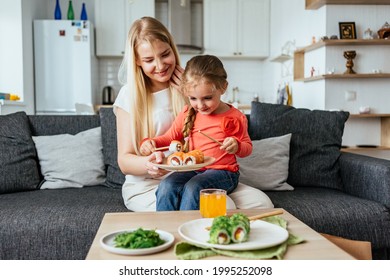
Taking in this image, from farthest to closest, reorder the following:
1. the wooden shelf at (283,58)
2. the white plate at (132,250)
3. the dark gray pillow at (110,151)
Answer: the wooden shelf at (283,58), the dark gray pillow at (110,151), the white plate at (132,250)

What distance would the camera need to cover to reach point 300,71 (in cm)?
471

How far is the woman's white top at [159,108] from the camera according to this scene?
190 cm

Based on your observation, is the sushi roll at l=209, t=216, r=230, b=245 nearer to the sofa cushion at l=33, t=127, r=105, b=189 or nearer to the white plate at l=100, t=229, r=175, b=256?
the white plate at l=100, t=229, r=175, b=256

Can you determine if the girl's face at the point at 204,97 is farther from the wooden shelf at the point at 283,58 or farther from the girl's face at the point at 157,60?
the wooden shelf at the point at 283,58

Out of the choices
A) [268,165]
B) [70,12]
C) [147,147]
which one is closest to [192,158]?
[147,147]

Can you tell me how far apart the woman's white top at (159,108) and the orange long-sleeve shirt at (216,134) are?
7 cm

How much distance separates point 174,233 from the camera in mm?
1176

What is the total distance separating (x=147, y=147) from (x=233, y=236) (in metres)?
0.74

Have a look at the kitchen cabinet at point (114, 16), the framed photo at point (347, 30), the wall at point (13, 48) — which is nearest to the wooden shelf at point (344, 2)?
the framed photo at point (347, 30)

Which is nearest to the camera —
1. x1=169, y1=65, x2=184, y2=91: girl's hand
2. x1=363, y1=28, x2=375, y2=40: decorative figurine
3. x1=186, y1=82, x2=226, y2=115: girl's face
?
x1=186, y1=82, x2=226, y2=115: girl's face

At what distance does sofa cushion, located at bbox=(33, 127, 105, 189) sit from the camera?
87.8 inches

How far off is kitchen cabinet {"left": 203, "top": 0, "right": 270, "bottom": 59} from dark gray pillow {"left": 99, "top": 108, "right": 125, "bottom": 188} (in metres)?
3.89

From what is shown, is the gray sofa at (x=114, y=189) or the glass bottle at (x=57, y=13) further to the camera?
the glass bottle at (x=57, y=13)

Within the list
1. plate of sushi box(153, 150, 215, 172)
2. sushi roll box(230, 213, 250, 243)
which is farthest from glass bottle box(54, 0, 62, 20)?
sushi roll box(230, 213, 250, 243)
